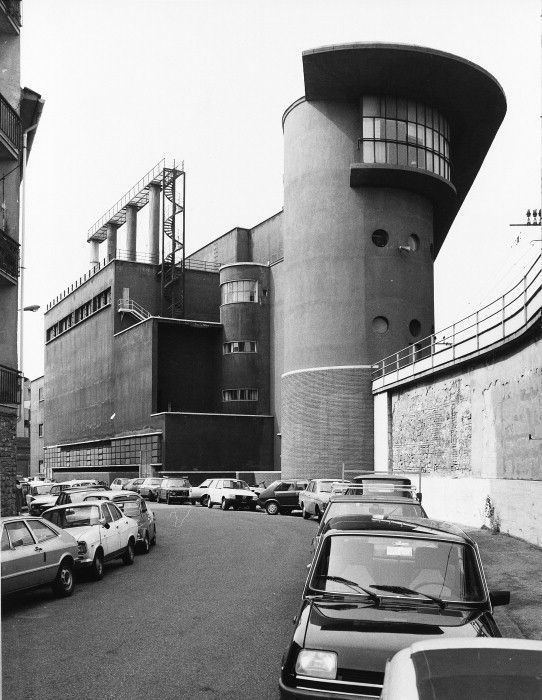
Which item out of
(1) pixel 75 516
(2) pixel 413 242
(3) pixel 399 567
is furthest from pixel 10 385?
(2) pixel 413 242

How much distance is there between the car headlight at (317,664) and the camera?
5.63 metres

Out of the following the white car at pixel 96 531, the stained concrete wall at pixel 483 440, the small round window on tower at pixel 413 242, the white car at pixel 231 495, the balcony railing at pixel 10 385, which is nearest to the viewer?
the white car at pixel 96 531

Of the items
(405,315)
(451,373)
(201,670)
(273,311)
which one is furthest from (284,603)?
(273,311)

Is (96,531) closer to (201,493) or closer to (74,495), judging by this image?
(74,495)

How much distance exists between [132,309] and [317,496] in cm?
4311

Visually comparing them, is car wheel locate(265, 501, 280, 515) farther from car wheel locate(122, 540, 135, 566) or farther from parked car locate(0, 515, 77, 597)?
parked car locate(0, 515, 77, 597)

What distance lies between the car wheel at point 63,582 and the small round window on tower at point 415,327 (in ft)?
115

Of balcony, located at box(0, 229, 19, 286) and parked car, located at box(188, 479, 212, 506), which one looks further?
parked car, located at box(188, 479, 212, 506)

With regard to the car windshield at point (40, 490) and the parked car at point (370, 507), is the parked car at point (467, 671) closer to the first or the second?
the parked car at point (370, 507)

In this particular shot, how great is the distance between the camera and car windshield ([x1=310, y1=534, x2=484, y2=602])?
676 cm

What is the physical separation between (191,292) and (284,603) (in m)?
61.1

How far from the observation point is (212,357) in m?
67.3

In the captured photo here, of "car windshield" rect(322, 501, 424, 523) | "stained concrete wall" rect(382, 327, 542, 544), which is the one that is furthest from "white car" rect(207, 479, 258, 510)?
"car windshield" rect(322, 501, 424, 523)

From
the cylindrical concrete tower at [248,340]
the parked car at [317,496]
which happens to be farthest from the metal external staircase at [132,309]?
the parked car at [317,496]
